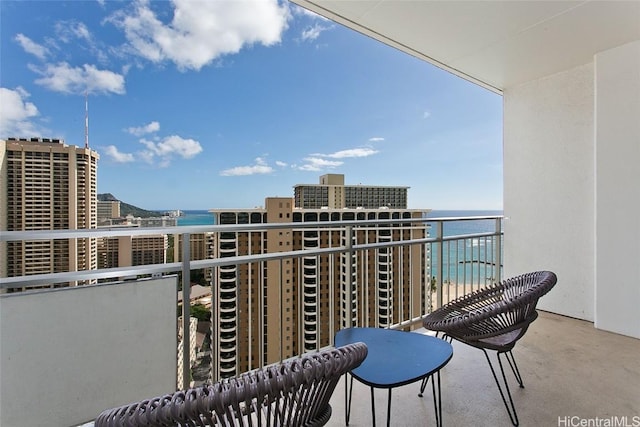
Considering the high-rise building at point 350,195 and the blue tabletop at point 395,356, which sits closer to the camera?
the blue tabletop at point 395,356

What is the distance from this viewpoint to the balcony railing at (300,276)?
1.67 metres

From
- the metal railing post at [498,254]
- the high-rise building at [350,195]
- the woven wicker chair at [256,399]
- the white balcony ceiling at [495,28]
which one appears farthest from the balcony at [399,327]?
the high-rise building at [350,195]

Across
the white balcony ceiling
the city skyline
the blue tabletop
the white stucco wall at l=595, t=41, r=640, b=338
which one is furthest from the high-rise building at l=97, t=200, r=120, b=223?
the white stucco wall at l=595, t=41, r=640, b=338

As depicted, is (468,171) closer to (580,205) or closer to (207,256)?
(580,205)

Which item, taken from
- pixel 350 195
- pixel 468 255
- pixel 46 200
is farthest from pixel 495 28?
pixel 350 195

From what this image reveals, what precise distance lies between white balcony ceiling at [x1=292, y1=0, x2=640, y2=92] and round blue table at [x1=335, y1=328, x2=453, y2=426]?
2446 mm

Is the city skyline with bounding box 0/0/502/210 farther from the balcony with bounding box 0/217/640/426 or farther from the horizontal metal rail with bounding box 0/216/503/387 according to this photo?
the balcony with bounding box 0/217/640/426

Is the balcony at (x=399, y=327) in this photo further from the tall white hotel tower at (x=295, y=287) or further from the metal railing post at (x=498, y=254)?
the metal railing post at (x=498, y=254)

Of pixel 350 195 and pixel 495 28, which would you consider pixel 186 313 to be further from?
pixel 350 195

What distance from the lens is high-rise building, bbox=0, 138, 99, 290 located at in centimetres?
143

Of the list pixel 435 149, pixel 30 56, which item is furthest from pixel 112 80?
pixel 435 149

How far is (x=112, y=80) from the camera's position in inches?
350

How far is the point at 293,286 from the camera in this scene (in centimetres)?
261

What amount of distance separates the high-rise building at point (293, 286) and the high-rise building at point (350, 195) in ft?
11.8
